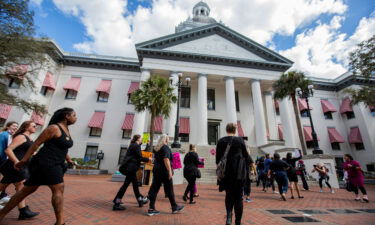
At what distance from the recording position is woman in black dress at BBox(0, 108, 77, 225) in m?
2.39

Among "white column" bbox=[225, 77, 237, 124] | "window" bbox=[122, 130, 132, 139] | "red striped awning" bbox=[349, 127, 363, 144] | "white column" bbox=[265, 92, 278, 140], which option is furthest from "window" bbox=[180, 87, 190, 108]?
"red striped awning" bbox=[349, 127, 363, 144]

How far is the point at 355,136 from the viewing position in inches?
848

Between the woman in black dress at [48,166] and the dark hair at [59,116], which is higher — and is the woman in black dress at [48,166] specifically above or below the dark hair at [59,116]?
below

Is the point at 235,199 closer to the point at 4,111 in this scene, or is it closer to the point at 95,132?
the point at 95,132

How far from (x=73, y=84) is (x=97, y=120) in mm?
5341

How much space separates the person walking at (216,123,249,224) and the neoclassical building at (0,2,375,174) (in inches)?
525

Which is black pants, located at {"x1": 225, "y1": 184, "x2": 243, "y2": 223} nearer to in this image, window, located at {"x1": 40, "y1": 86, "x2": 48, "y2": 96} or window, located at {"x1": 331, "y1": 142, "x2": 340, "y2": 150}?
window, located at {"x1": 40, "y1": 86, "x2": 48, "y2": 96}

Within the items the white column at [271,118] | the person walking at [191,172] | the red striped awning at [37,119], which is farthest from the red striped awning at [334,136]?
the red striped awning at [37,119]

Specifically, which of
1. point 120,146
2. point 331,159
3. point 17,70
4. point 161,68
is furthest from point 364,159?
point 17,70

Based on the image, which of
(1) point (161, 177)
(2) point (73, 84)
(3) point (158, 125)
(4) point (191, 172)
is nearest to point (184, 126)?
(3) point (158, 125)

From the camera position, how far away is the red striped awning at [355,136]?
21323 millimetres

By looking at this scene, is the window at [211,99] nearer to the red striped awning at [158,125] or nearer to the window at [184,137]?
the window at [184,137]

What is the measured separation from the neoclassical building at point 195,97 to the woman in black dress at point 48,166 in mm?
13918

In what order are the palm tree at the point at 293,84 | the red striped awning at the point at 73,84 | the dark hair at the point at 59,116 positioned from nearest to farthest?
the dark hair at the point at 59,116
the palm tree at the point at 293,84
the red striped awning at the point at 73,84
